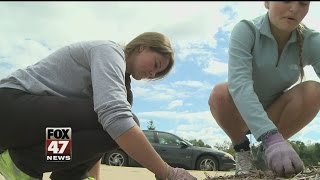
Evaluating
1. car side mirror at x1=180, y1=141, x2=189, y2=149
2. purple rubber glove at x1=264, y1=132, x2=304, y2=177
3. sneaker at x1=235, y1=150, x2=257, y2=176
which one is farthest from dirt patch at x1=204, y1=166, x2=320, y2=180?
car side mirror at x1=180, y1=141, x2=189, y2=149

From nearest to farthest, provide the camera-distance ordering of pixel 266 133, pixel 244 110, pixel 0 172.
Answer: pixel 266 133 < pixel 244 110 < pixel 0 172

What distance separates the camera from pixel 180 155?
11016mm

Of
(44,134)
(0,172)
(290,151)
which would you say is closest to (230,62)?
(290,151)

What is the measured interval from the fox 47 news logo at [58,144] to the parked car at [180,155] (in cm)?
816

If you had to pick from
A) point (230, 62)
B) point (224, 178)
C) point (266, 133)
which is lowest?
point (224, 178)

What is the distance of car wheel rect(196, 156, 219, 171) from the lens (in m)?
11.6

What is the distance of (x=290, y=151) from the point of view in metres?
1.85

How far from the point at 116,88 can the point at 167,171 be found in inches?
15.8

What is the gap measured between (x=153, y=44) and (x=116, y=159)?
835 centimetres

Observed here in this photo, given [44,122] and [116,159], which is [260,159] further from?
[116,159]

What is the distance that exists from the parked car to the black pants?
26.8 ft

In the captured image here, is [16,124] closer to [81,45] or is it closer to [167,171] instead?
[81,45]

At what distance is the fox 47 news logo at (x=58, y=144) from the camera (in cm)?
202

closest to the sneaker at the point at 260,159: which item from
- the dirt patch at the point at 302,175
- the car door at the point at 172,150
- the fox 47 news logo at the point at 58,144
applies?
the dirt patch at the point at 302,175
